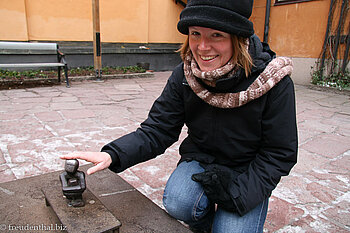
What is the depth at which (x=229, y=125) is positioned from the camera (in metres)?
1.37

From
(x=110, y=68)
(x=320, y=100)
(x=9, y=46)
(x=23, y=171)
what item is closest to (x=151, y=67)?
(x=110, y=68)

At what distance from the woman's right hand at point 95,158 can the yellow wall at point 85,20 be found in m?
6.04

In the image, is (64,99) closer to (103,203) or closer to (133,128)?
(133,128)

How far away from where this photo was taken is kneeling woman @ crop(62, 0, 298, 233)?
4.05 feet

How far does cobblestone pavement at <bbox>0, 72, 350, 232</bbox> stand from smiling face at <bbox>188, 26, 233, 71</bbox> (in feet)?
3.29

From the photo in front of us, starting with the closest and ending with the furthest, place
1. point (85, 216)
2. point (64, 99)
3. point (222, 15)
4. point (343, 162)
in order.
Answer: point (85, 216) < point (222, 15) < point (343, 162) < point (64, 99)

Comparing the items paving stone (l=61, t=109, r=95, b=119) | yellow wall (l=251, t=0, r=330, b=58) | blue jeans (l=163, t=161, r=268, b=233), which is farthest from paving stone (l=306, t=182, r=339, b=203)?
yellow wall (l=251, t=0, r=330, b=58)

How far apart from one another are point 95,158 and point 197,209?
53 centimetres

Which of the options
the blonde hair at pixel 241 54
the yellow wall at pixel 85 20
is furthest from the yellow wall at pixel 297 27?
the blonde hair at pixel 241 54

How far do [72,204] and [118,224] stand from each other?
8.7 inches

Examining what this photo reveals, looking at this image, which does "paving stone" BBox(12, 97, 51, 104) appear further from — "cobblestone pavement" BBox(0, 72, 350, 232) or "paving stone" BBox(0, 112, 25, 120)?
"paving stone" BBox(0, 112, 25, 120)

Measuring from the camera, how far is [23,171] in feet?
7.22

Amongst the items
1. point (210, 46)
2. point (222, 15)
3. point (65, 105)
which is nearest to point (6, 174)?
point (210, 46)

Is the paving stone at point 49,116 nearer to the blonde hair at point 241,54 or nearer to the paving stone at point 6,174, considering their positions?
the paving stone at point 6,174
